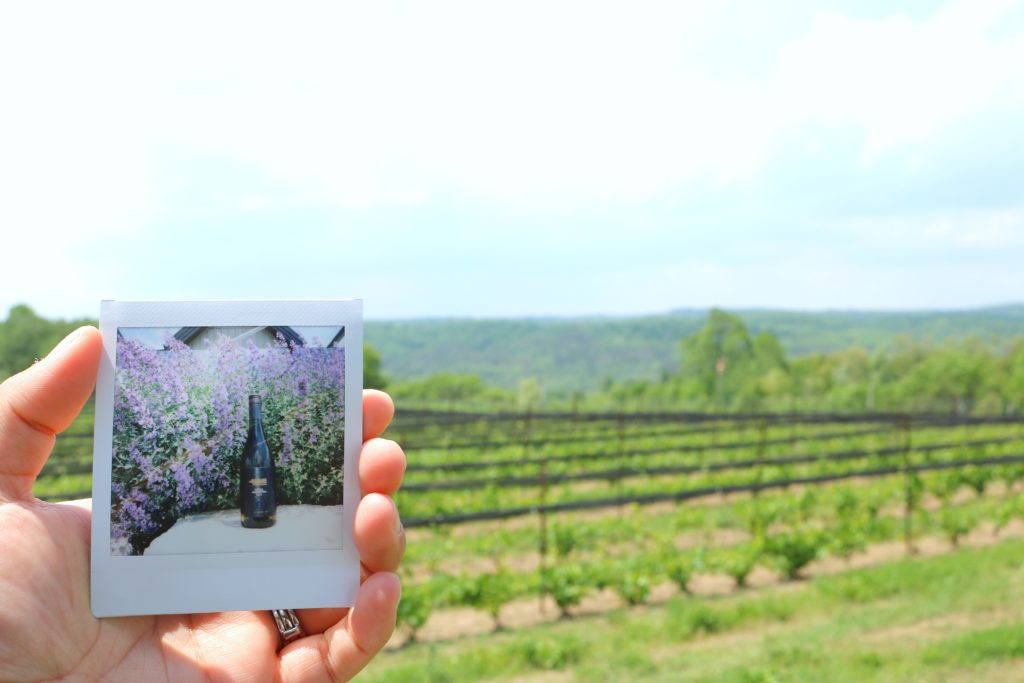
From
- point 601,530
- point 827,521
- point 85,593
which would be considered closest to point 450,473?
point 601,530

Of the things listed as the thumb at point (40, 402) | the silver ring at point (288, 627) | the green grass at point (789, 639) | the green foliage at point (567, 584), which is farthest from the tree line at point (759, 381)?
the thumb at point (40, 402)

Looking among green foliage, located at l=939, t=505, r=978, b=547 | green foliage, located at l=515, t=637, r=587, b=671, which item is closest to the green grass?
green foliage, located at l=515, t=637, r=587, b=671

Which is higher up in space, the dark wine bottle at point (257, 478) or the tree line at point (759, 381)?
the dark wine bottle at point (257, 478)

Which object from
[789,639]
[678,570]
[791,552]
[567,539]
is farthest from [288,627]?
[567,539]

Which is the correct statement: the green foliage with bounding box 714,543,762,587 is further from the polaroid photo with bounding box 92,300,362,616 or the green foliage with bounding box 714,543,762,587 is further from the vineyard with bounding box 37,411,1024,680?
the polaroid photo with bounding box 92,300,362,616

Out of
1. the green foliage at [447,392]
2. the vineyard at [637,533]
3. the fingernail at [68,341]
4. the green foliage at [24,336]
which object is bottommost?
the green foliage at [447,392]

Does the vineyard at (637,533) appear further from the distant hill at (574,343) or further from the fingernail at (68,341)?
the distant hill at (574,343)

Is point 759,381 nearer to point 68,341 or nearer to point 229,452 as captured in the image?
point 229,452
